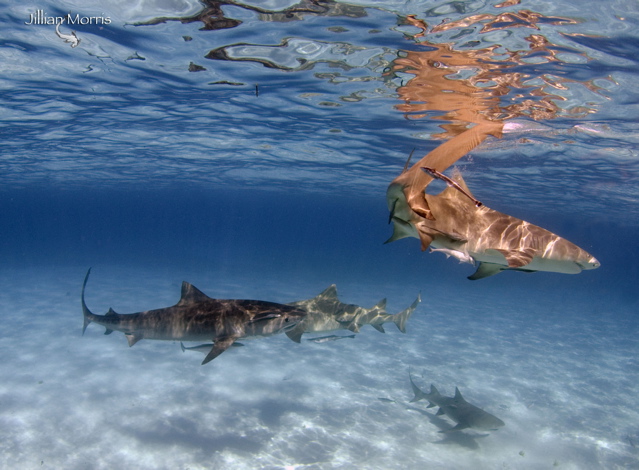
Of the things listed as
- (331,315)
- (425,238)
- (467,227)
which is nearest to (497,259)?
(467,227)

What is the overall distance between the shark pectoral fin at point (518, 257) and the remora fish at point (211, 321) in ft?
17.9

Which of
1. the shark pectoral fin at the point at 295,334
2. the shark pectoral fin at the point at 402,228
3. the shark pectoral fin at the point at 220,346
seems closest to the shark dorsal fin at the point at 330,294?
the shark pectoral fin at the point at 295,334

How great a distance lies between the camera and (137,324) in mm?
8383

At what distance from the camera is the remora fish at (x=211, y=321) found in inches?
294

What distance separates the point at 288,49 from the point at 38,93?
11719mm

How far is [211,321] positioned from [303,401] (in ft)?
18.7

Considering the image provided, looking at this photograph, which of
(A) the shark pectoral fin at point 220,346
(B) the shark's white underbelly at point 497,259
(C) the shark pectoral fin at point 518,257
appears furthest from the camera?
(A) the shark pectoral fin at point 220,346

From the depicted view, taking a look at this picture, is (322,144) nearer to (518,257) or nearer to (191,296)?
(191,296)

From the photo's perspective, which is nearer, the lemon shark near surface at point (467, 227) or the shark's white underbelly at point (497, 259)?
the lemon shark near surface at point (467, 227)

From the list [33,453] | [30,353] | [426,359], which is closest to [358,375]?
[426,359]

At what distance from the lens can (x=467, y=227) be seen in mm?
2486

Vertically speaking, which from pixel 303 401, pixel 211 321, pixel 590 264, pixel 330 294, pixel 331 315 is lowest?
pixel 303 401

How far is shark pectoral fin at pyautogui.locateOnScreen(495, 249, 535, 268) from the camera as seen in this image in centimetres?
238

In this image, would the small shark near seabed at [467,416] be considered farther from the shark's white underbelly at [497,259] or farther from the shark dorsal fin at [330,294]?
the shark's white underbelly at [497,259]
